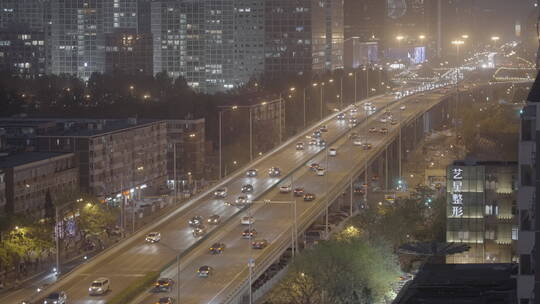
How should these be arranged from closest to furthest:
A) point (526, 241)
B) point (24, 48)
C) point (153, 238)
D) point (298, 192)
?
point (526, 241), point (153, 238), point (298, 192), point (24, 48)

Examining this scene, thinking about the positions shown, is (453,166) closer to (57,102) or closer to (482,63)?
(57,102)

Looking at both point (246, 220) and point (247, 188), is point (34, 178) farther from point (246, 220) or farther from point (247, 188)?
point (246, 220)

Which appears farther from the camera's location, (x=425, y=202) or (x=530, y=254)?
(x=425, y=202)

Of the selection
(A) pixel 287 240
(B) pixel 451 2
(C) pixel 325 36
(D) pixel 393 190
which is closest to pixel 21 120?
(D) pixel 393 190

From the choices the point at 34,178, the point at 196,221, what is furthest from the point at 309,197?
the point at 34,178

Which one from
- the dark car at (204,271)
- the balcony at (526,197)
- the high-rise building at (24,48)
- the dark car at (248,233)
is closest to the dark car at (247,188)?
the dark car at (248,233)

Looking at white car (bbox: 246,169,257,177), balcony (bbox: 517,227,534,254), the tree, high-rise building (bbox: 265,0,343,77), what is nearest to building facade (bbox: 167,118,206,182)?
white car (bbox: 246,169,257,177)
